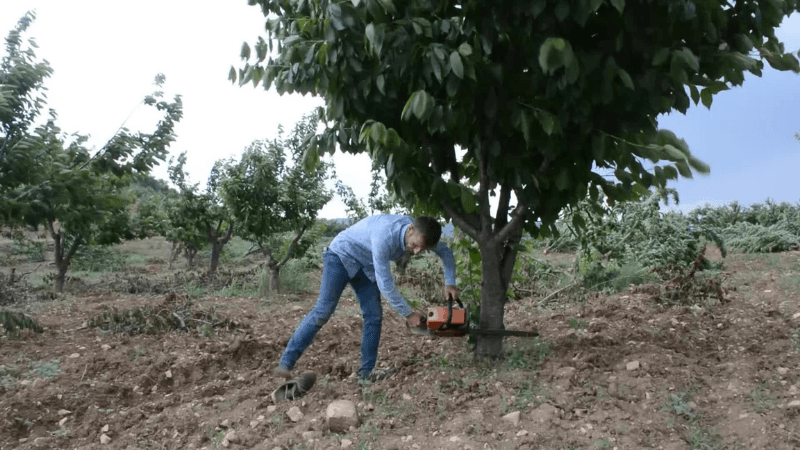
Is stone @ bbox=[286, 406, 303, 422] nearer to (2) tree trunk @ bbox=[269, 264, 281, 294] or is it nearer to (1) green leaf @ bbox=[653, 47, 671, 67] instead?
(1) green leaf @ bbox=[653, 47, 671, 67]

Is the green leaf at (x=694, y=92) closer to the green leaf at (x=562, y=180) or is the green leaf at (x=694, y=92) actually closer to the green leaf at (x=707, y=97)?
the green leaf at (x=707, y=97)

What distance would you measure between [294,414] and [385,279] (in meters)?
1.15

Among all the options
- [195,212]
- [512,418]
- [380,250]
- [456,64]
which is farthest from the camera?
[195,212]

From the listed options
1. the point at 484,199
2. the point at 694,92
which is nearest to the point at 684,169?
the point at 694,92

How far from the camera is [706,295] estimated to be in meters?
6.32

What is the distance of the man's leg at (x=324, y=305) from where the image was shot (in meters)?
4.69

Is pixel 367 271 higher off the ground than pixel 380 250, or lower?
lower

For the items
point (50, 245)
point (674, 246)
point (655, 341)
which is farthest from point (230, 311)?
point (50, 245)

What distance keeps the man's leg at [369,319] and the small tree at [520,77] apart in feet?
3.19

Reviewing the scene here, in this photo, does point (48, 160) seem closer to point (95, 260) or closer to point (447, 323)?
point (447, 323)

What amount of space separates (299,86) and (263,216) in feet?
23.4

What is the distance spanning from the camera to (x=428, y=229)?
421 centimetres

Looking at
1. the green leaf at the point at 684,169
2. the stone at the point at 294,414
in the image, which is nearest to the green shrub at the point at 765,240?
Answer: the green leaf at the point at 684,169

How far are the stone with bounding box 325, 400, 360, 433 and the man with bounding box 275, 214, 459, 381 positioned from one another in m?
0.78
